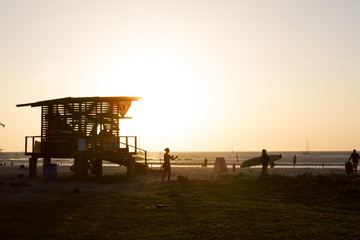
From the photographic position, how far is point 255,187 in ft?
66.5

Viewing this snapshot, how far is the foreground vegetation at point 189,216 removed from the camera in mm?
9359

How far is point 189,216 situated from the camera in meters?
11.7

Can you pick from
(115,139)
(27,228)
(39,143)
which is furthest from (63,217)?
(39,143)

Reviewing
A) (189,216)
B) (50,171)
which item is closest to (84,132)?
(50,171)

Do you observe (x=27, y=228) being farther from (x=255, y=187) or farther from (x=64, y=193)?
(x=255, y=187)

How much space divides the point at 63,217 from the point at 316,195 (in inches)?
408

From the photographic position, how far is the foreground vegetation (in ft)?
30.7

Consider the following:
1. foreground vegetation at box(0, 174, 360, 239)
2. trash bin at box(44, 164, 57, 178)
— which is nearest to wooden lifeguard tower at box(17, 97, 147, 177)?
trash bin at box(44, 164, 57, 178)

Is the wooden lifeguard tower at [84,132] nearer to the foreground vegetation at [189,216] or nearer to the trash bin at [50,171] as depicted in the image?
the trash bin at [50,171]

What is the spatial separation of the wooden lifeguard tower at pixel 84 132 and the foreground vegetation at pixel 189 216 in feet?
33.2

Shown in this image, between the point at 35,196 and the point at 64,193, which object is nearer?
the point at 35,196

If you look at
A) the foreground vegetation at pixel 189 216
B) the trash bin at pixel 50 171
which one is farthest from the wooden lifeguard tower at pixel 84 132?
the foreground vegetation at pixel 189 216

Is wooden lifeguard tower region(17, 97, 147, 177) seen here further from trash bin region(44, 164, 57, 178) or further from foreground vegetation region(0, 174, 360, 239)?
foreground vegetation region(0, 174, 360, 239)

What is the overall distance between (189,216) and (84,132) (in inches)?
752
